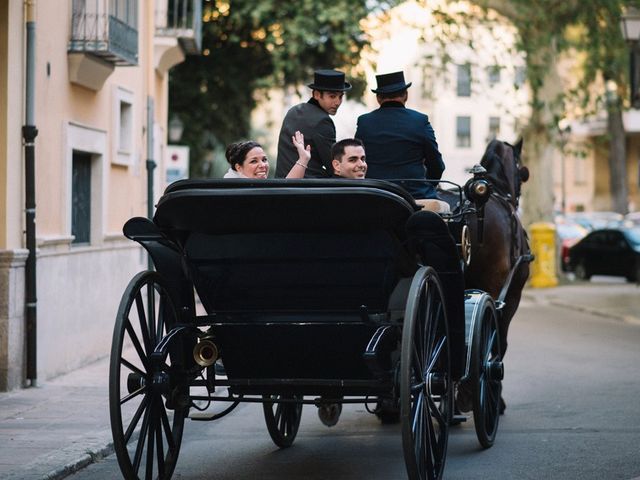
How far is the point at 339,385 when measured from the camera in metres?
Answer: 7.11

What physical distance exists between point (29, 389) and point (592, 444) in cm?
534

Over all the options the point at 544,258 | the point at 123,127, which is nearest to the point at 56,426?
the point at 123,127

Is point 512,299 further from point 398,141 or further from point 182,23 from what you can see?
point 182,23

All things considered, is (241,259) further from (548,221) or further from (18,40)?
(548,221)

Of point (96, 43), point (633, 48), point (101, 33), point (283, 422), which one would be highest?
point (633, 48)

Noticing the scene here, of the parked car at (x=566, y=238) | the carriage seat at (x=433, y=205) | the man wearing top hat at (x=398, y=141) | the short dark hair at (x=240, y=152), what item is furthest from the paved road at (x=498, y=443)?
the parked car at (x=566, y=238)

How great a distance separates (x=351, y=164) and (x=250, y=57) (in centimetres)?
2342

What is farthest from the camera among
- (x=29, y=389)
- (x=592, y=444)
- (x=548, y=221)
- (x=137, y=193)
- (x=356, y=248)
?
(x=548, y=221)

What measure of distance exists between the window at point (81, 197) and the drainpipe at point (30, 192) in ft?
6.96

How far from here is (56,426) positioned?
9.55m

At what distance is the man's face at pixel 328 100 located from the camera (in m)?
8.49

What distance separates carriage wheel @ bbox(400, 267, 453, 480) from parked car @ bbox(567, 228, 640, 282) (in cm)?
2472

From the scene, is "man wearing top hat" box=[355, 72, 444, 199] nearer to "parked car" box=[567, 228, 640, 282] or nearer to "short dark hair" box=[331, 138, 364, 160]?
"short dark hair" box=[331, 138, 364, 160]

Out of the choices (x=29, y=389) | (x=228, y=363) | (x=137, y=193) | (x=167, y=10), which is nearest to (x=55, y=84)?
(x=29, y=389)
